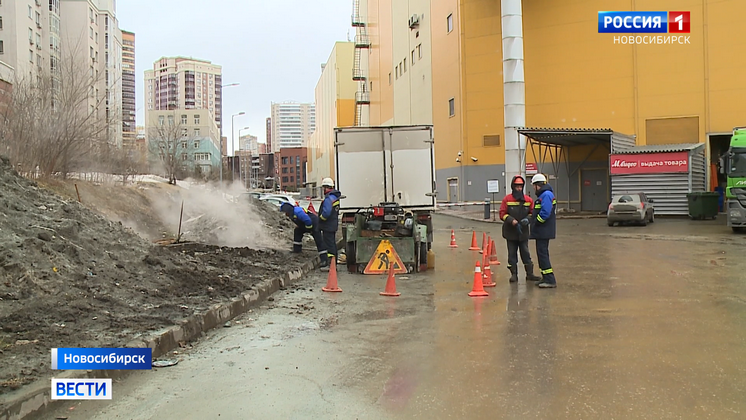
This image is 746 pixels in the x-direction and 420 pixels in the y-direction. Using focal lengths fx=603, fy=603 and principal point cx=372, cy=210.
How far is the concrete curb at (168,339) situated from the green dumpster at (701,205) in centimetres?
2293

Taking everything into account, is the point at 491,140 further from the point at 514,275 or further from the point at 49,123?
the point at 514,275

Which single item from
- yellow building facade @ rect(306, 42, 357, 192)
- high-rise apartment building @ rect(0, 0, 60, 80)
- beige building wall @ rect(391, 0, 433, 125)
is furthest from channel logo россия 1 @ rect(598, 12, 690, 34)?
yellow building facade @ rect(306, 42, 357, 192)

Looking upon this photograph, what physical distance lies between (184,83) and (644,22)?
10269 centimetres

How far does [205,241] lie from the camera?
15172mm

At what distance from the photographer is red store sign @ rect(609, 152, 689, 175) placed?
28409 mm

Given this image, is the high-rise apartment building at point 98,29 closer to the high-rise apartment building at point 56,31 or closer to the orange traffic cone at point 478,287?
the high-rise apartment building at point 56,31

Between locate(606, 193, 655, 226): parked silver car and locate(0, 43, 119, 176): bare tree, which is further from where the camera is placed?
locate(606, 193, 655, 226): parked silver car

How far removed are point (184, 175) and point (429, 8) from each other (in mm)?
23508

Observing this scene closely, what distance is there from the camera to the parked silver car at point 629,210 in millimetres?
25531

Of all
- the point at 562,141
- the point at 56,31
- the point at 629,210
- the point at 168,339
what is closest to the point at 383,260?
the point at 168,339

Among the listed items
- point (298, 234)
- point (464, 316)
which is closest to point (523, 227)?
point (464, 316)

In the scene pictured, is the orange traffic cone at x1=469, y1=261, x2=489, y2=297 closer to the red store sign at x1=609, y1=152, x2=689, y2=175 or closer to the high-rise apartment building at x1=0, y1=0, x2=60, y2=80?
the red store sign at x1=609, y1=152, x2=689, y2=175

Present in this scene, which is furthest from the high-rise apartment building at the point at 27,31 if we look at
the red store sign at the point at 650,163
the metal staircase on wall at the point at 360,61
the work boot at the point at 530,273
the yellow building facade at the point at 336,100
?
the work boot at the point at 530,273

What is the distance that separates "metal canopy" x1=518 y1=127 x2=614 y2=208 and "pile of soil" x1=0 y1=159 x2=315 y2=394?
70.8 ft
